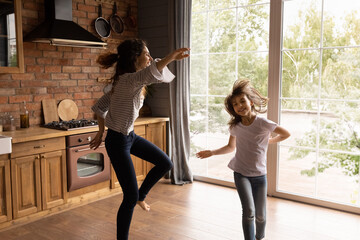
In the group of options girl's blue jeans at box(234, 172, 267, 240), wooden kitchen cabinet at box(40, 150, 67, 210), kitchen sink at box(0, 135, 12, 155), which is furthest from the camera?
wooden kitchen cabinet at box(40, 150, 67, 210)

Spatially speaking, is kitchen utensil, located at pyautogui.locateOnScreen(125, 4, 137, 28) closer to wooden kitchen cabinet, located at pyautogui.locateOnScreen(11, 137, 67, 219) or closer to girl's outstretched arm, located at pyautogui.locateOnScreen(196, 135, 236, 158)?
wooden kitchen cabinet, located at pyautogui.locateOnScreen(11, 137, 67, 219)

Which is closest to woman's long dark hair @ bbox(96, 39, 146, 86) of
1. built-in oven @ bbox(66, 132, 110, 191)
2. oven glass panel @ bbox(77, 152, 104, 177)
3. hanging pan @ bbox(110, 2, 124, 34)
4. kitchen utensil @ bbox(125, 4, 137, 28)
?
built-in oven @ bbox(66, 132, 110, 191)

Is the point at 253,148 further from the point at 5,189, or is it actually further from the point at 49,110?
the point at 49,110

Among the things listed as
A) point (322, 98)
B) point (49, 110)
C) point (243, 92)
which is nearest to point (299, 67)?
point (322, 98)

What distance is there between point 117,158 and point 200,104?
2.20 m

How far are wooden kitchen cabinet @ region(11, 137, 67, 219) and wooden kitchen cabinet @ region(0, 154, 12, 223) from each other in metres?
0.04

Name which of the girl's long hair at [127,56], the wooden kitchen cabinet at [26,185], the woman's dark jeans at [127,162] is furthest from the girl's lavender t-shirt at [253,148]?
the wooden kitchen cabinet at [26,185]

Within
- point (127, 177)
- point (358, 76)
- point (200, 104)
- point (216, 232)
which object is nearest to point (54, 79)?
point (200, 104)

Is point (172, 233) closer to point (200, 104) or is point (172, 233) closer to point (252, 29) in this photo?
point (200, 104)

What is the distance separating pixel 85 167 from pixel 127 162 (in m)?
1.46

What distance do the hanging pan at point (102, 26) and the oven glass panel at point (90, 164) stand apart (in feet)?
4.78

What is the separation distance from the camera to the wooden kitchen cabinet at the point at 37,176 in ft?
10.4

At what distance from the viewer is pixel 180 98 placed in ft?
14.3

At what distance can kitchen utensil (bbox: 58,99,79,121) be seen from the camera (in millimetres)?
3977
